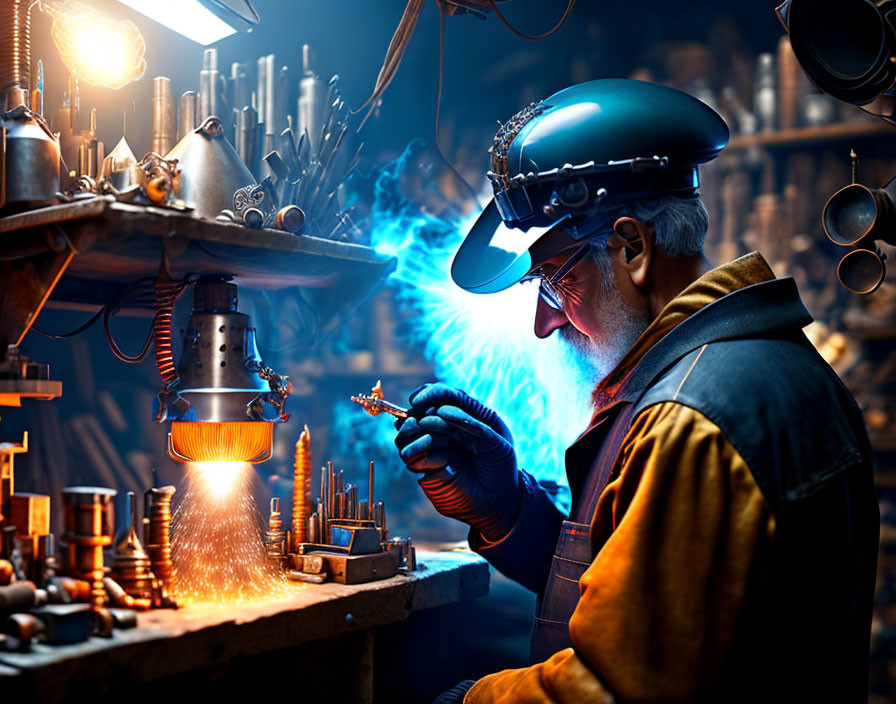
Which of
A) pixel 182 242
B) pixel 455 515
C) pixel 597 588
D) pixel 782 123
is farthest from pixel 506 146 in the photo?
pixel 782 123

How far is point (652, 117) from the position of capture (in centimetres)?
215

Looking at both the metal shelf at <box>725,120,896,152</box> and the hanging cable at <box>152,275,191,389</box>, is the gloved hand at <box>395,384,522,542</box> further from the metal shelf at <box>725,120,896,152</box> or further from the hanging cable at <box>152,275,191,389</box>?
the metal shelf at <box>725,120,896,152</box>

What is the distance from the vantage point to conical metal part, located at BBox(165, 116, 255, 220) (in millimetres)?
2346

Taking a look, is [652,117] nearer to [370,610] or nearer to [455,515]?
[455,515]

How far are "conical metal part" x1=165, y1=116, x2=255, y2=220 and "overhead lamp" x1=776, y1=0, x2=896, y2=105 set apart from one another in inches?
68.4

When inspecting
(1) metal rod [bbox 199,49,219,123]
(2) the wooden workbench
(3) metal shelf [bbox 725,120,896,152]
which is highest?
(3) metal shelf [bbox 725,120,896,152]

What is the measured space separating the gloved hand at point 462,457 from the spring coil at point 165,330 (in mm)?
673

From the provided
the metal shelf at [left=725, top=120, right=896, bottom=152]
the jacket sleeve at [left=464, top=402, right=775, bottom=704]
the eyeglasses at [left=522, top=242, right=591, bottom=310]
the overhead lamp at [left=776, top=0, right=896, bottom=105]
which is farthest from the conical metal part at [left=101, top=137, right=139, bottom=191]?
the metal shelf at [left=725, top=120, right=896, bottom=152]

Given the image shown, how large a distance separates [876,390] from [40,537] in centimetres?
396

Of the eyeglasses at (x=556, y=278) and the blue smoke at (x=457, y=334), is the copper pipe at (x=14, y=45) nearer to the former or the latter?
the eyeglasses at (x=556, y=278)

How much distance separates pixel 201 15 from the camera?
289 cm

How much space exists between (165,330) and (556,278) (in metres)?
1.11

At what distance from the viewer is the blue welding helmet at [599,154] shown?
2.14 meters

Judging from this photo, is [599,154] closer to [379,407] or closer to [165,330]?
[379,407]
